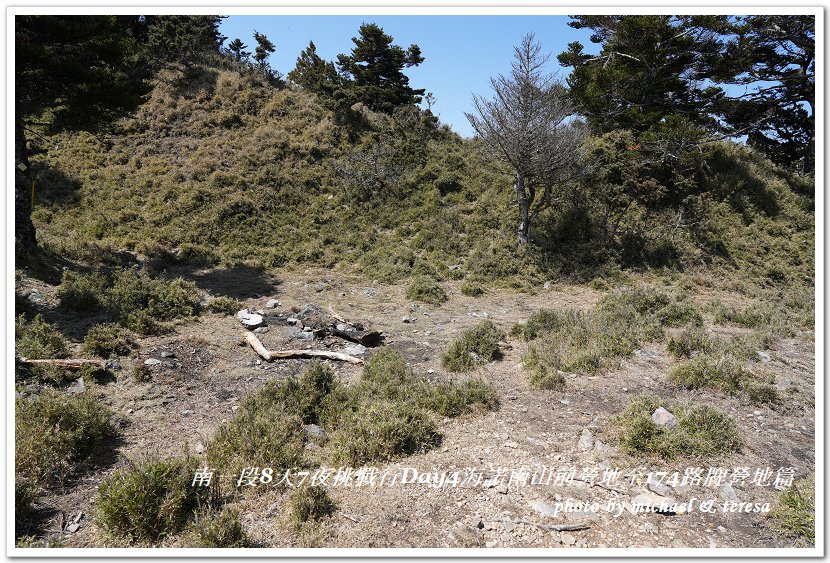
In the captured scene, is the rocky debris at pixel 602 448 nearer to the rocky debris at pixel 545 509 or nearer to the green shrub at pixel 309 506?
the rocky debris at pixel 545 509

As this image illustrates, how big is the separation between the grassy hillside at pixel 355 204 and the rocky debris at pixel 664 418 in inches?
428

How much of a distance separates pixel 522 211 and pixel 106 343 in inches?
617

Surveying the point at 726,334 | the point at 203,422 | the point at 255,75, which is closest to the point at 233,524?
the point at 203,422

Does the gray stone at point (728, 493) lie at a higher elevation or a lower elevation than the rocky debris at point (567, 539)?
higher

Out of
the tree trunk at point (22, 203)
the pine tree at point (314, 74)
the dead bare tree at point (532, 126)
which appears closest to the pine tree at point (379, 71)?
the pine tree at point (314, 74)

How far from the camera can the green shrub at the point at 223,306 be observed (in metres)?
12.1

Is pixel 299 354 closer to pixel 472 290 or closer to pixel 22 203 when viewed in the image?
pixel 472 290

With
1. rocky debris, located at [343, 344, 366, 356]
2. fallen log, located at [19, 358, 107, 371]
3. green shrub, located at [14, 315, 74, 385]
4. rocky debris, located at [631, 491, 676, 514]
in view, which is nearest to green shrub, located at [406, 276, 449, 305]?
rocky debris, located at [343, 344, 366, 356]

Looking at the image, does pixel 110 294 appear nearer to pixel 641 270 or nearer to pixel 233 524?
pixel 233 524

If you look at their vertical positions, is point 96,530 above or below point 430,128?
below

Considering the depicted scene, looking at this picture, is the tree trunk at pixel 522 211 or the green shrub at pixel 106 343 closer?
the green shrub at pixel 106 343

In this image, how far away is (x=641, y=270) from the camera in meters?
17.8

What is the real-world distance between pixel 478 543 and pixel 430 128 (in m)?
26.7

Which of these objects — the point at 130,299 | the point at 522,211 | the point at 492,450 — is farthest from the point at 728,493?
the point at 522,211
